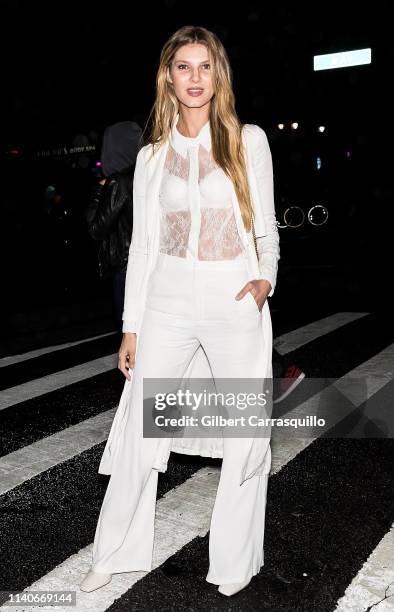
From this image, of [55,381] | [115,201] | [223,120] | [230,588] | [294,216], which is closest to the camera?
[223,120]

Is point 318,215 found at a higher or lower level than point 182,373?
higher

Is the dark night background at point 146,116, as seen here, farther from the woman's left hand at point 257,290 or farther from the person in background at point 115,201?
the woman's left hand at point 257,290

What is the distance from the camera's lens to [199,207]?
8.69 ft

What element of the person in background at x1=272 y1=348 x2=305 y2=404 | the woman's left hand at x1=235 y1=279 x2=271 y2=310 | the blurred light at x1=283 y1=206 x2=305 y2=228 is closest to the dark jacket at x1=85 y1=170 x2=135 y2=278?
the person in background at x1=272 y1=348 x2=305 y2=404

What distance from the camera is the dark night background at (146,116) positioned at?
1258 cm

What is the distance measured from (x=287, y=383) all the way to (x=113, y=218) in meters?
1.85

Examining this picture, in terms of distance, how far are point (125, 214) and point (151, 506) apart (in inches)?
94.3

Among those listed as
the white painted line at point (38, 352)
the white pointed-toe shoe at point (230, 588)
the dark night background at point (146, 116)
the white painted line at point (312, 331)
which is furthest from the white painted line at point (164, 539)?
the dark night background at point (146, 116)

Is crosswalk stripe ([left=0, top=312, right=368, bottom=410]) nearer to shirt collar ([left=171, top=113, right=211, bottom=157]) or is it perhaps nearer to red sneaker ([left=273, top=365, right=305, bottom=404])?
red sneaker ([left=273, top=365, right=305, bottom=404])

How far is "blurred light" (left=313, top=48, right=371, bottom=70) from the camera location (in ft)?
72.7

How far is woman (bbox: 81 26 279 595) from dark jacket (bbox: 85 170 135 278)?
189cm

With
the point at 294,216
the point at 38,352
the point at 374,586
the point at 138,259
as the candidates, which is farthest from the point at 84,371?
the point at 294,216

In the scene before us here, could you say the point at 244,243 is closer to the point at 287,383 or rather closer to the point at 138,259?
the point at 138,259

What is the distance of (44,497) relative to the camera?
12.9 feet
